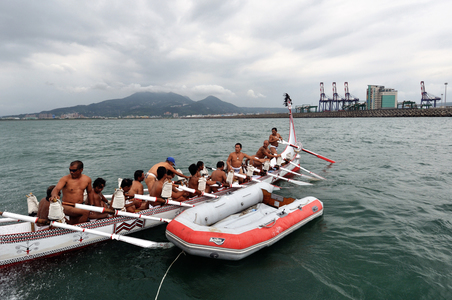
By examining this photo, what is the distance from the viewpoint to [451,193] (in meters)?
10.6

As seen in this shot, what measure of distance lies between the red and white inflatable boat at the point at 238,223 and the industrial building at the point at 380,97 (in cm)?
16295

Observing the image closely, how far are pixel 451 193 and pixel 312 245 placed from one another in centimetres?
844

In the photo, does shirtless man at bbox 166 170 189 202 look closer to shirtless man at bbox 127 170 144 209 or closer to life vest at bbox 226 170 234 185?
shirtless man at bbox 127 170 144 209

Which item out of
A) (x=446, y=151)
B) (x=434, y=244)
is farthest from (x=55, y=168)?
(x=446, y=151)

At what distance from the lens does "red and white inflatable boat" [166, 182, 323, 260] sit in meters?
5.62

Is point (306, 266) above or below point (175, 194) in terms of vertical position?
below

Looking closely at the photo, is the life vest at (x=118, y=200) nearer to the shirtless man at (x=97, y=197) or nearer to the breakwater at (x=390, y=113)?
the shirtless man at (x=97, y=197)

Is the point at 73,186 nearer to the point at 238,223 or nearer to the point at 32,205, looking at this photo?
the point at 32,205

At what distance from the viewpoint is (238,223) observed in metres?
7.28

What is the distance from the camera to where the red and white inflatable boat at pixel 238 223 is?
5617 millimetres

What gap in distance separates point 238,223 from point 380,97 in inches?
6762

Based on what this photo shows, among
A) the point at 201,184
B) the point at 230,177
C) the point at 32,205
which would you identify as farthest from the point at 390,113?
the point at 32,205

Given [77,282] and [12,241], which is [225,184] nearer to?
[77,282]

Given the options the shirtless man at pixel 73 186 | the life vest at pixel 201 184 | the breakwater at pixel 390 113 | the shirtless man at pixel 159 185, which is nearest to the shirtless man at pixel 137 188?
the shirtless man at pixel 159 185
